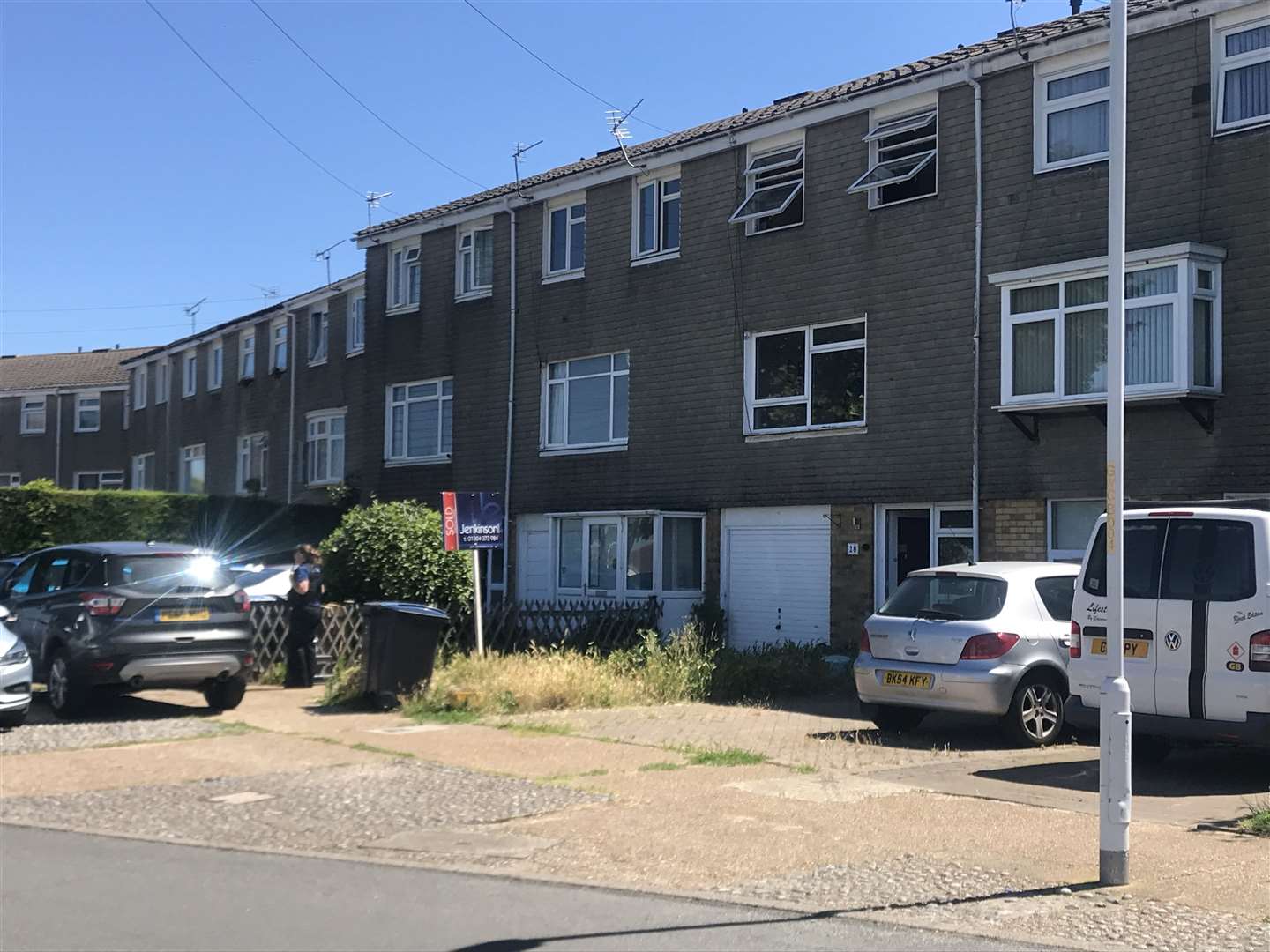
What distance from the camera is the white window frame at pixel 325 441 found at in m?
33.3

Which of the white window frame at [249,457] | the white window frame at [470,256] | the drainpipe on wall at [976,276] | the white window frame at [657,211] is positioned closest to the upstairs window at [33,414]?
the white window frame at [249,457]

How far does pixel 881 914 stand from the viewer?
6.67 metres

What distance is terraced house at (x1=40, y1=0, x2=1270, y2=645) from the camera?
1573 centimetres

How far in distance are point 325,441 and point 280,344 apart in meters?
3.76

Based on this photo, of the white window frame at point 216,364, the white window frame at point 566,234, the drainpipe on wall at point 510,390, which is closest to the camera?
the white window frame at point 566,234

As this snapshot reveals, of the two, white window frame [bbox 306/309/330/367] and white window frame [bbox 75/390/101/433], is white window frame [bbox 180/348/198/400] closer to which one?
white window frame [bbox 306/309/330/367]

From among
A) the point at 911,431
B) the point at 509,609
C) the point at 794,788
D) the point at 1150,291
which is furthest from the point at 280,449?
the point at 794,788

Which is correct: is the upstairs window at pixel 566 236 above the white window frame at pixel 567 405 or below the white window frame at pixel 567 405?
above

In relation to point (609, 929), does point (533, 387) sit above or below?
above

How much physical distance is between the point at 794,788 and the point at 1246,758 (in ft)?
13.6

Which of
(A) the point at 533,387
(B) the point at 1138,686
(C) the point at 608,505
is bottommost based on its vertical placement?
(B) the point at 1138,686

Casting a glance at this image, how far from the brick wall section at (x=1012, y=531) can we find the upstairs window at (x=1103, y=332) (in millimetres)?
1329

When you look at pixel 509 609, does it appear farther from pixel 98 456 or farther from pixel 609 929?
pixel 98 456

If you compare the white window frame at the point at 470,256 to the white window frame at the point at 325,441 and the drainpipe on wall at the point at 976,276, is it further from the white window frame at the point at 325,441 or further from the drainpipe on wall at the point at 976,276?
the drainpipe on wall at the point at 976,276
